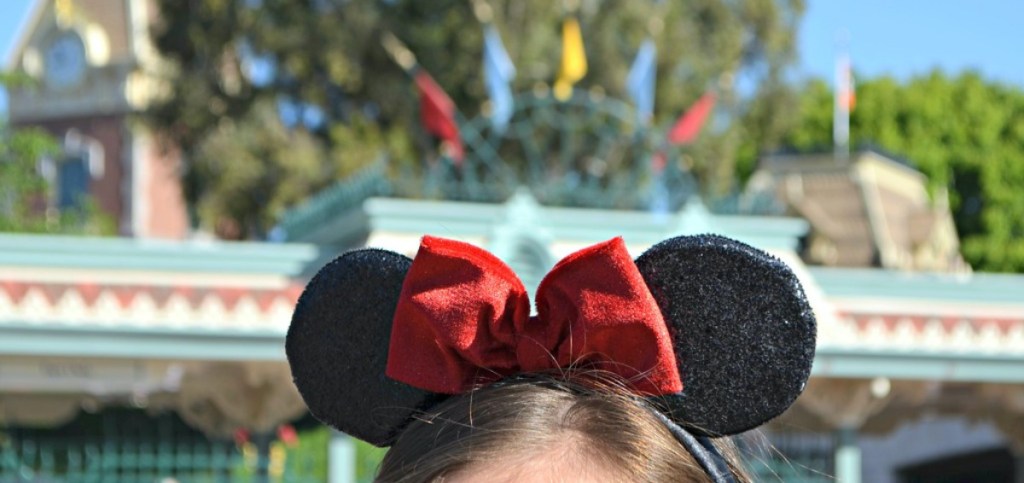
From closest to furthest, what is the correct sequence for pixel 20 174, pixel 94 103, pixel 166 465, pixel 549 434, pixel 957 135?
pixel 549 434 → pixel 166 465 → pixel 20 174 → pixel 957 135 → pixel 94 103

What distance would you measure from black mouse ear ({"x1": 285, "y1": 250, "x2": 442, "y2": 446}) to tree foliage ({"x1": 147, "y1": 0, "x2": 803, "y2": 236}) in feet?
52.8

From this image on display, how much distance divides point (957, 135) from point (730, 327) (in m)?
28.7

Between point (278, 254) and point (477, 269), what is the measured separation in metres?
6.68

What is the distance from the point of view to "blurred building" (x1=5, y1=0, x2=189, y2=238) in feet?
99.2

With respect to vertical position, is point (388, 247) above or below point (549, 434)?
below

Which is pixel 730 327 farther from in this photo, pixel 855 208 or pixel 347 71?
pixel 855 208

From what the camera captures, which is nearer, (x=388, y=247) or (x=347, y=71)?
(x=388, y=247)

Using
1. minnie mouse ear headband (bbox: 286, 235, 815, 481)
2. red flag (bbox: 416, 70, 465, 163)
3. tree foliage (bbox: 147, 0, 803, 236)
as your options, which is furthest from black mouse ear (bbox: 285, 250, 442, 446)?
tree foliage (bbox: 147, 0, 803, 236)

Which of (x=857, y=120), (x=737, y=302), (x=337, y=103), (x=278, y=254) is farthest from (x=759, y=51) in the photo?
(x=737, y=302)

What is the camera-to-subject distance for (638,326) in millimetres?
1154

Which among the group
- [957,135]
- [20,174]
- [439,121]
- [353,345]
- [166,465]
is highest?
[353,345]

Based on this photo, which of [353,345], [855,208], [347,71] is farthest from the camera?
[855,208]

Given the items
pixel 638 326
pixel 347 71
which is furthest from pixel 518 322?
pixel 347 71

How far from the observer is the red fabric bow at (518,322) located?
1.15m
